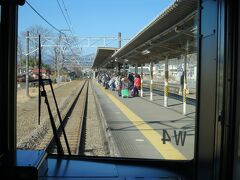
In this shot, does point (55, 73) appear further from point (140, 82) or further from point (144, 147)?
point (140, 82)

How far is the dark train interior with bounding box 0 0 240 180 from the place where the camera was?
2.19m

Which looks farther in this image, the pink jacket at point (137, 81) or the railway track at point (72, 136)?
the pink jacket at point (137, 81)

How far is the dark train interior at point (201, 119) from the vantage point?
7.17 ft

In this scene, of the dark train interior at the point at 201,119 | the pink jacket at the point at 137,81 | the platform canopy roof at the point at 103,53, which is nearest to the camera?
the dark train interior at the point at 201,119

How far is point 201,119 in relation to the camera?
266cm

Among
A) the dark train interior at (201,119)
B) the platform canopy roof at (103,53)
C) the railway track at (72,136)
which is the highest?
the platform canopy roof at (103,53)

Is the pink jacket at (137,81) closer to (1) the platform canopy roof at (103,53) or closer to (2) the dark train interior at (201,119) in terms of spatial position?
(1) the platform canopy roof at (103,53)

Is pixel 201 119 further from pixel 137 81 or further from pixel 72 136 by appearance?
pixel 137 81

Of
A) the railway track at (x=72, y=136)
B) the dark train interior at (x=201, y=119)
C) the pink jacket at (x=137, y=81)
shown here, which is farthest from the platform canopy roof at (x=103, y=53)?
the pink jacket at (x=137, y=81)

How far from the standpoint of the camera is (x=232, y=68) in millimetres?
2184

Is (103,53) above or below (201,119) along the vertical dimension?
above

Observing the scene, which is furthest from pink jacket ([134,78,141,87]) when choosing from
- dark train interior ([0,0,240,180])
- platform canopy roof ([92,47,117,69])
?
dark train interior ([0,0,240,180])

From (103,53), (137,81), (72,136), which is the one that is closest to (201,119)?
(72,136)
